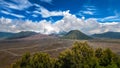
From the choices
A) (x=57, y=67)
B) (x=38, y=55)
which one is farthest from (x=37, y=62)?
(x=57, y=67)

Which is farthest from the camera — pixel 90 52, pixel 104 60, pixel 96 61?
pixel 90 52

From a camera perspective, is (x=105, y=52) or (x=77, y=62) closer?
(x=105, y=52)

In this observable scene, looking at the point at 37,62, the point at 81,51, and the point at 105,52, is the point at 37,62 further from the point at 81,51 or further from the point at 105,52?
the point at 105,52

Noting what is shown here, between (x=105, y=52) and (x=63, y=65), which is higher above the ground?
(x=105, y=52)

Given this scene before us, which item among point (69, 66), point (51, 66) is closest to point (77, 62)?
point (69, 66)

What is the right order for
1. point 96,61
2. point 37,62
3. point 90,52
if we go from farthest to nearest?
1. point 90,52
2. point 37,62
3. point 96,61

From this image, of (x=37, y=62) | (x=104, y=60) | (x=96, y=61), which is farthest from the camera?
(x=37, y=62)

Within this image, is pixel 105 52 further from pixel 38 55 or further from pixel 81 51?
pixel 38 55

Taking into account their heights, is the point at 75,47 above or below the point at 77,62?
above

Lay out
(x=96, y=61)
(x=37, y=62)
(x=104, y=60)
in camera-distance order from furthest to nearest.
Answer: (x=37, y=62) → (x=104, y=60) → (x=96, y=61)
